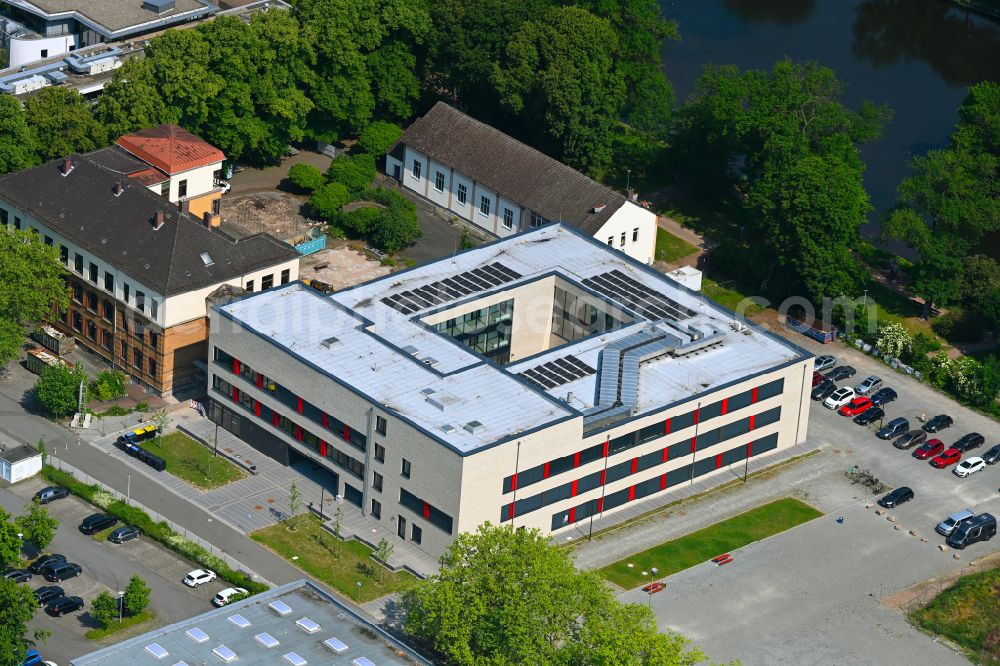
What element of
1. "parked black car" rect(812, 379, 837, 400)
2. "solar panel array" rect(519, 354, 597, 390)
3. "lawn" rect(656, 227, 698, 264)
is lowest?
"parked black car" rect(812, 379, 837, 400)

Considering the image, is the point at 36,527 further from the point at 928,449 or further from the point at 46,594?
the point at 928,449

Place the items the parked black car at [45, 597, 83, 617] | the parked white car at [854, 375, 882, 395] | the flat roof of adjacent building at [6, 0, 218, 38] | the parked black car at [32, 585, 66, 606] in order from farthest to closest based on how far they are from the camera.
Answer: the flat roof of adjacent building at [6, 0, 218, 38] < the parked white car at [854, 375, 882, 395] < the parked black car at [32, 585, 66, 606] < the parked black car at [45, 597, 83, 617]

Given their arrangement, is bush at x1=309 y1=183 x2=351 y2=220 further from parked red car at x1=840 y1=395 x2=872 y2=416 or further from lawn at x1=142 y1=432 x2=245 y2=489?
parked red car at x1=840 y1=395 x2=872 y2=416

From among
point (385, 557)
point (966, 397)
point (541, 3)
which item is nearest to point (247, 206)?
point (541, 3)

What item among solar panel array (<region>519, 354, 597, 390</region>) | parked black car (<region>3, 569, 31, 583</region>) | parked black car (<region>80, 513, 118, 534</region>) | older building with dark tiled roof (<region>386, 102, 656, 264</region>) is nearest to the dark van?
solar panel array (<region>519, 354, 597, 390</region>)

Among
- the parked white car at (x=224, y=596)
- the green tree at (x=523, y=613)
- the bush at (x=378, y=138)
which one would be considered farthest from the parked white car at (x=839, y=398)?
the parked white car at (x=224, y=596)

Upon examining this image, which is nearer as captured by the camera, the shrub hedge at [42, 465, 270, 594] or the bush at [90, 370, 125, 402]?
the shrub hedge at [42, 465, 270, 594]

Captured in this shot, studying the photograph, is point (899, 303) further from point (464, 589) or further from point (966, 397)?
point (464, 589)
